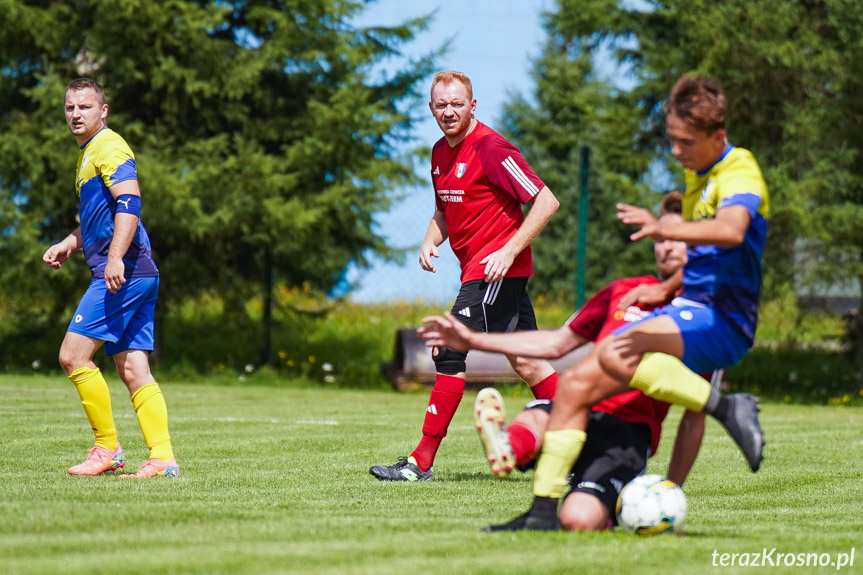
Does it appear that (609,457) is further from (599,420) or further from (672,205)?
(672,205)

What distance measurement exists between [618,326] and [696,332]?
45cm

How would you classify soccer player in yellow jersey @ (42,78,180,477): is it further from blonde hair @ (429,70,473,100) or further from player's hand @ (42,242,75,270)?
blonde hair @ (429,70,473,100)

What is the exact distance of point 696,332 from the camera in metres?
3.69

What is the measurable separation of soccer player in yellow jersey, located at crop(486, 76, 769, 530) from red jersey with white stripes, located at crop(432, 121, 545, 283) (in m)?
2.03

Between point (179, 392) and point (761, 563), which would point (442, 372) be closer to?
point (761, 563)

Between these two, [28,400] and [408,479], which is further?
[28,400]

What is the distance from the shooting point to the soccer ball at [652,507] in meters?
3.79

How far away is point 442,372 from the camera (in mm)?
5891

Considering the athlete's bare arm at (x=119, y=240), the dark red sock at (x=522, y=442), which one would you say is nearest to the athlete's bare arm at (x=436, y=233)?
the athlete's bare arm at (x=119, y=240)

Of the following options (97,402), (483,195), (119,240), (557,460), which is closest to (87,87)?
(119,240)

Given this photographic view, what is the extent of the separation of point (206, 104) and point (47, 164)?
7.79 ft

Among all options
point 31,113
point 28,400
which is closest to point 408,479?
point 28,400

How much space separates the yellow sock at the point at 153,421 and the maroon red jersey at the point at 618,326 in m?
2.54

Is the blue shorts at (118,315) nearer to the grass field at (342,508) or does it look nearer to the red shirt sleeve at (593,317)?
the grass field at (342,508)
